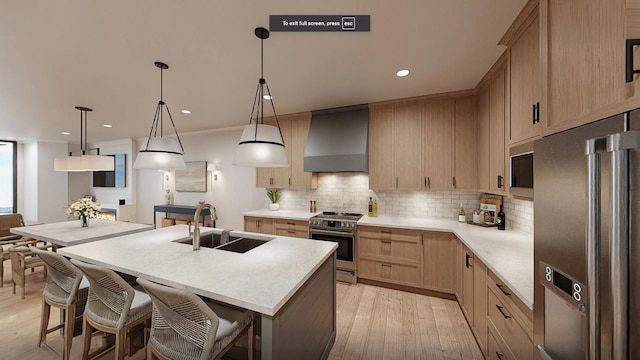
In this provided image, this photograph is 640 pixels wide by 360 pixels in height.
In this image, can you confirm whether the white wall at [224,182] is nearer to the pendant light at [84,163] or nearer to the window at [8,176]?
the pendant light at [84,163]

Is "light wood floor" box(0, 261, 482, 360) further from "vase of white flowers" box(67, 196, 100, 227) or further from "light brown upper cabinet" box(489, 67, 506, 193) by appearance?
"light brown upper cabinet" box(489, 67, 506, 193)

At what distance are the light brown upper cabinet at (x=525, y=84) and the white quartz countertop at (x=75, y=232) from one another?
4283mm

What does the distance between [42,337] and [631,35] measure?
4.06 metres

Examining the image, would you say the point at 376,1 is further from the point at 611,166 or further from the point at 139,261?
the point at 139,261

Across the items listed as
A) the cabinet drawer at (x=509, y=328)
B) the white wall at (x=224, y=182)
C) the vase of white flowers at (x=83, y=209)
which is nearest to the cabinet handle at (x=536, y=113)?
the cabinet drawer at (x=509, y=328)

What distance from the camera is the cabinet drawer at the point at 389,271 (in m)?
2.94

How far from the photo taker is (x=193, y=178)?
18.1ft

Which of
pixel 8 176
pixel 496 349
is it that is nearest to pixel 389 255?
pixel 496 349

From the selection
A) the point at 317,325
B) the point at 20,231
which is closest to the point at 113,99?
the point at 20,231

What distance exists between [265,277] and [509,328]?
5.10 ft

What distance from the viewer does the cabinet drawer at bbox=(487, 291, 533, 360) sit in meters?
1.22

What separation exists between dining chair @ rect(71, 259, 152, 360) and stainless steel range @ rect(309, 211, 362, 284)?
2.16 metres

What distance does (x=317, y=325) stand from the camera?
1.73 meters

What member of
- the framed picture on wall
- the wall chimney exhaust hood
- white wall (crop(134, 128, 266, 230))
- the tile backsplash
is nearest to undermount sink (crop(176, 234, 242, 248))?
the wall chimney exhaust hood
